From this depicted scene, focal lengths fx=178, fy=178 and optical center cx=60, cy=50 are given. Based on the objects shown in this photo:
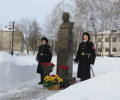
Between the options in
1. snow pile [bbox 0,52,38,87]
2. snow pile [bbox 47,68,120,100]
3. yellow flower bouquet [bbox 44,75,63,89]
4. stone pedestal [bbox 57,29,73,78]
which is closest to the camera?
snow pile [bbox 47,68,120,100]

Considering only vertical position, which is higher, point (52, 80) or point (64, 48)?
point (64, 48)

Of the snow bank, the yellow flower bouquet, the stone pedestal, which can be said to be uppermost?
the stone pedestal

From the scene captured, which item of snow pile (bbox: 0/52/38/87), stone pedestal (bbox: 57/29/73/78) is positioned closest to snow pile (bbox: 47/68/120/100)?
stone pedestal (bbox: 57/29/73/78)

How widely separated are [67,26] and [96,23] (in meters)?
23.6

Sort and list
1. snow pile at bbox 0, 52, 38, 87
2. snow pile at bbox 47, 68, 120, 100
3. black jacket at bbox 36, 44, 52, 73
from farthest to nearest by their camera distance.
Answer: black jacket at bbox 36, 44, 52, 73
snow pile at bbox 0, 52, 38, 87
snow pile at bbox 47, 68, 120, 100

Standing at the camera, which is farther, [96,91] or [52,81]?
[52,81]

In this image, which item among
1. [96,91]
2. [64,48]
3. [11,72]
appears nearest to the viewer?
[96,91]

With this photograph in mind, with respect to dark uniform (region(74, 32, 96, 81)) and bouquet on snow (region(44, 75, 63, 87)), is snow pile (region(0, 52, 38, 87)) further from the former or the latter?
dark uniform (region(74, 32, 96, 81))

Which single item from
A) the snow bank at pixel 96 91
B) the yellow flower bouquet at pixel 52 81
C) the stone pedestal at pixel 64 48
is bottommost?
the yellow flower bouquet at pixel 52 81

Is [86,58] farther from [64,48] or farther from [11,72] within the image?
[11,72]

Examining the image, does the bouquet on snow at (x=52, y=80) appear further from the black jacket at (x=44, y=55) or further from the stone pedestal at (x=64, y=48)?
the black jacket at (x=44, y=55)

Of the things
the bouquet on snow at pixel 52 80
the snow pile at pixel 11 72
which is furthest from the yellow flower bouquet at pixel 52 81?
the snow pile at pixel 11 72

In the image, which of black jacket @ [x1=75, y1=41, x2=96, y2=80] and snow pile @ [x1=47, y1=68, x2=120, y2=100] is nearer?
snow pile @ [x1=47, y1=68, x2=120, y2=100]

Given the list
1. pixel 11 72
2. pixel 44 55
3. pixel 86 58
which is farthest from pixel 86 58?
pixel 11 72
